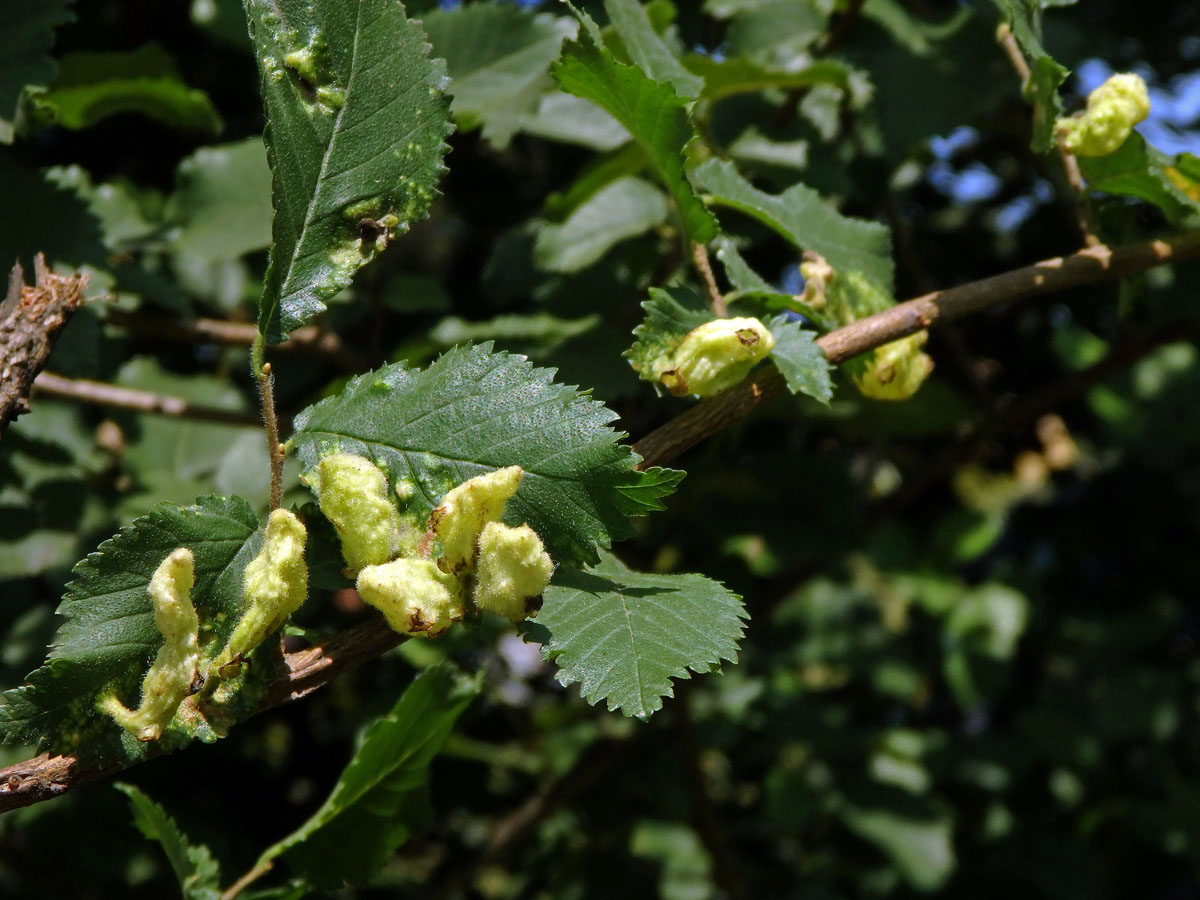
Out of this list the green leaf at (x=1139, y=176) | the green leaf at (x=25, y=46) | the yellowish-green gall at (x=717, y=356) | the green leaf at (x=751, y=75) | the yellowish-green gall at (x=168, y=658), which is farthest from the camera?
the green leaf at (x=751, y=75)

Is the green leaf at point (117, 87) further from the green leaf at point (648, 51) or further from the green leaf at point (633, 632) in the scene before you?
the green leaf at point (633, 632)

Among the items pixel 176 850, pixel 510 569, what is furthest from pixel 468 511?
pixel 176 850

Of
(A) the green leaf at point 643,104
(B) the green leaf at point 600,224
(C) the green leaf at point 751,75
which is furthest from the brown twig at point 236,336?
(A) the green leaf at point 643,104

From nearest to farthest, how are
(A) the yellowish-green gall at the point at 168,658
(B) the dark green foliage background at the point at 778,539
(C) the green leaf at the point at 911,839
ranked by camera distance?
(A) the yellowish-green gall at the point at 168,658
(B) the dark green foliage background at the point at 778,539
(C) the green leaf at the point at 911,839

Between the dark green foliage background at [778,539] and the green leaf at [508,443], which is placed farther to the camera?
the dark green foliage background at [778,539]

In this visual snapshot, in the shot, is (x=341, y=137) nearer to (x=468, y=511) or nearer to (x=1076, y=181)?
(x=468, y=511)

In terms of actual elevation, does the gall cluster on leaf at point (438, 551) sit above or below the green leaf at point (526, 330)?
above

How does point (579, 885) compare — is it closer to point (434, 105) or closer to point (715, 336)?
point (715, 336)

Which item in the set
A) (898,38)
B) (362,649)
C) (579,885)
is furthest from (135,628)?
(579,885)
